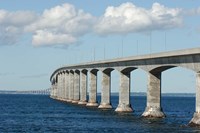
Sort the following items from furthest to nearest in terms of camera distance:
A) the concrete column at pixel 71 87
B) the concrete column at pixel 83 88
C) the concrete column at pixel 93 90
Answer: the concrete column at pixel 71 87, the concrete column at pixel 83 88, the concrete column at pixel 93 90

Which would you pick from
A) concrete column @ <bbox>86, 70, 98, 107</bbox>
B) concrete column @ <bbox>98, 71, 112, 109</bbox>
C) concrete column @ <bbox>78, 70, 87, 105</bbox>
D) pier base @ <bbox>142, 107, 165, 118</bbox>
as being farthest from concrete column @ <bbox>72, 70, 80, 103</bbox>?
pier base @ <bbox>142, 107, 165, 118</bbox>

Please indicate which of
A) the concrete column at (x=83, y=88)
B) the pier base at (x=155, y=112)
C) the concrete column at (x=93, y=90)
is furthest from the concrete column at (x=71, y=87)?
the pier base at (x=155, y=112)

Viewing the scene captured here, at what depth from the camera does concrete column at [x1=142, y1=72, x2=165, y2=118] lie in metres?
80.6

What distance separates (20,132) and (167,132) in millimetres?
15356

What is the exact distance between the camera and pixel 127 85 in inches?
3826

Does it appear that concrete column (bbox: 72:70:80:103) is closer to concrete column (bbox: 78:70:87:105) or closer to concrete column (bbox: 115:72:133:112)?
concrete column (bbox: 78:70:87:105)

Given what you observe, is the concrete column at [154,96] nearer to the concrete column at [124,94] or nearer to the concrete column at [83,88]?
the concrete column at [124,94]

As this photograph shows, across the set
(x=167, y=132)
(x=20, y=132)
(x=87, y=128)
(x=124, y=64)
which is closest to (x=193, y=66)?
(x=167, y=132)

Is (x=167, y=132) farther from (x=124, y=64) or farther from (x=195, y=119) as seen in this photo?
(x=124, y=64)

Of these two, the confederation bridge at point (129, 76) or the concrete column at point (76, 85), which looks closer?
the confederation bridge at point (129, 76)

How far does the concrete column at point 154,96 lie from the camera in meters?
80.6

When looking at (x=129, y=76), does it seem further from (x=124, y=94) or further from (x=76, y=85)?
(x=76, y=85)

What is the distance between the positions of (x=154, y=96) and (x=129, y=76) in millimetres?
17423

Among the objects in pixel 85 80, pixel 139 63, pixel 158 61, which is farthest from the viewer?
pixel 85 80
